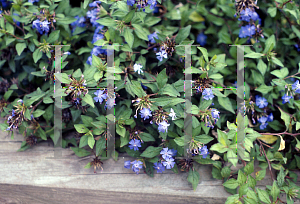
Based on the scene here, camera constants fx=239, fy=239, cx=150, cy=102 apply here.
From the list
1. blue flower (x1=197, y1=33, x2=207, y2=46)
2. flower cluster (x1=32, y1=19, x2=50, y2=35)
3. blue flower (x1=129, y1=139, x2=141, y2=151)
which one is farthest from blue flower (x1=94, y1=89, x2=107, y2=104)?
blue flower (x1=197, y1=33, x2=207, y2=46)

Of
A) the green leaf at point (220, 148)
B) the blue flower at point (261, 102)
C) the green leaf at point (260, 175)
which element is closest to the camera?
the green leaf at point (220, 148)

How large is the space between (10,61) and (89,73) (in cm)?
71

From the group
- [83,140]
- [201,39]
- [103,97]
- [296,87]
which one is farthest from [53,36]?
[296,87]

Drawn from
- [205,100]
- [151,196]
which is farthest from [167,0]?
[151,196]

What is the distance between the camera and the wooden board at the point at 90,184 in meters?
1.46

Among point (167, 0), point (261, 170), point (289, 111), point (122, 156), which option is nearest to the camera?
point (261, 170)

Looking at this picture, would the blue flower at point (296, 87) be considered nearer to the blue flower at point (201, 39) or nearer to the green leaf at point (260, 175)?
the green leaf at point (260, 175)

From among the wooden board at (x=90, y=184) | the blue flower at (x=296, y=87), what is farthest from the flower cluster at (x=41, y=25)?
the blue flower at (x=296, y=87)

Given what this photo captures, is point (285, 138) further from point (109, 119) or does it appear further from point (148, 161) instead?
point (109, 119)

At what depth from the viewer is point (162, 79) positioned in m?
1.28

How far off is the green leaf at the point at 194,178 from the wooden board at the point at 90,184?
65 millimetres

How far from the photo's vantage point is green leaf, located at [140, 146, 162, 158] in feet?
4.44

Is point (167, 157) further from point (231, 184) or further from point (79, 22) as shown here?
point (79, 22)

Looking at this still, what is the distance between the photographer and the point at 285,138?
5.05 ft
